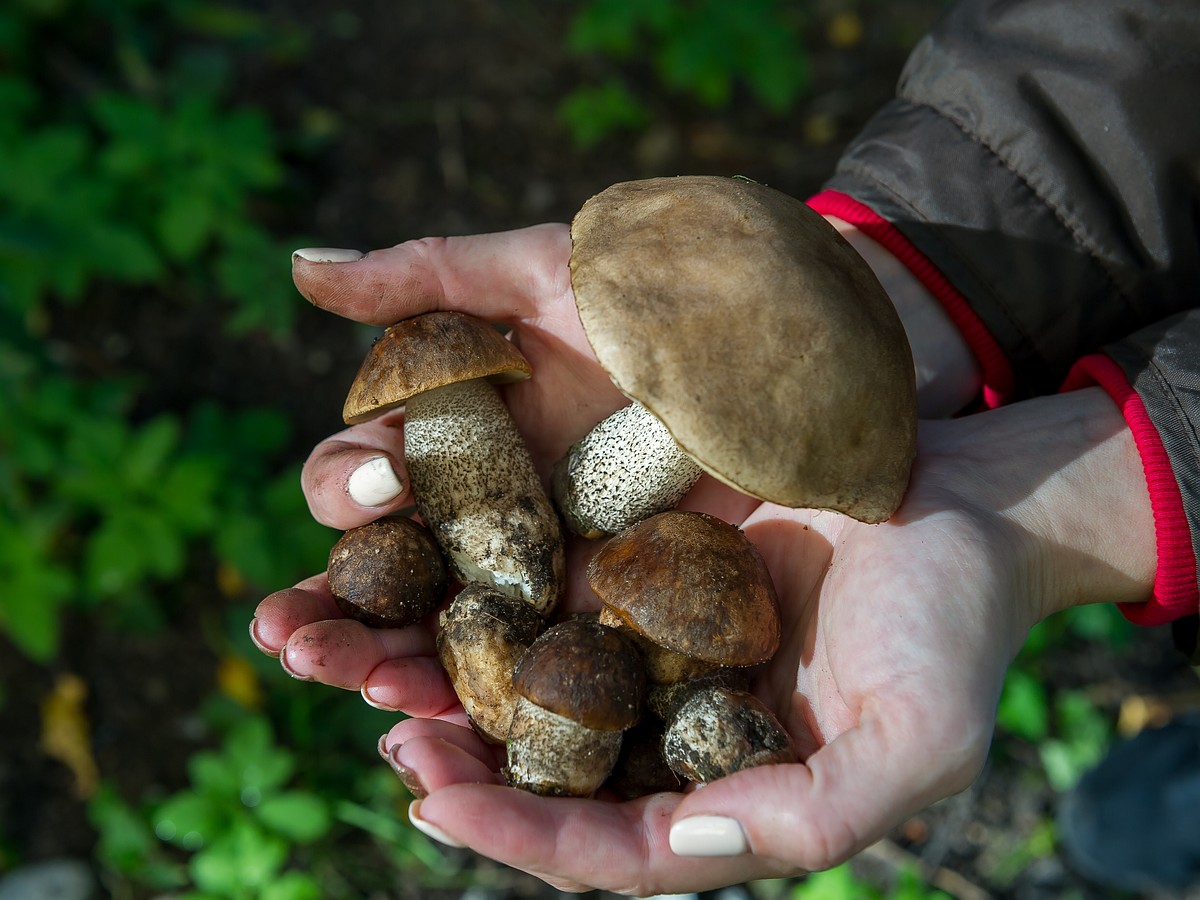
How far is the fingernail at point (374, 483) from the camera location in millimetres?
1981

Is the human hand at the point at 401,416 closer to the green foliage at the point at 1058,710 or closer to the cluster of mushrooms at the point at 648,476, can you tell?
the cluster of mushrooms at the point at 648,476

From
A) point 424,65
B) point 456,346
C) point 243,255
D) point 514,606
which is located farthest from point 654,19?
point 514,606

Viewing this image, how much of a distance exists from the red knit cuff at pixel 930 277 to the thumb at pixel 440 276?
0.72 metres

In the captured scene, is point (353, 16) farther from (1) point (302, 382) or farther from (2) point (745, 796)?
(2) point (745, 796)

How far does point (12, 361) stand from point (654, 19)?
2.54 metres

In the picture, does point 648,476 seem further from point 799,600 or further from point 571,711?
point 571,711

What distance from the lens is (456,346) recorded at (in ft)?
6.56

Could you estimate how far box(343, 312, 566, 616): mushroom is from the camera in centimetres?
199

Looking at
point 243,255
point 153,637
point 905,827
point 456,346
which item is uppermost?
point 456,346

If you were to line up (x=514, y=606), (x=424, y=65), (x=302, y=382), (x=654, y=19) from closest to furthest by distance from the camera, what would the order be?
(x=514, y=606), (x=654, y=19), (x=302, y=382), (x=424, y=65)

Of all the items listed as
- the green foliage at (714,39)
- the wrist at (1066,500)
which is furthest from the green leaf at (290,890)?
the green foliage at (714,39)

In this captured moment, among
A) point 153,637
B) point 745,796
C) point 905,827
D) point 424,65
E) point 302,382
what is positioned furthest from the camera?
point 424,65

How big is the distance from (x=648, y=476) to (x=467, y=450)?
1.38 feet

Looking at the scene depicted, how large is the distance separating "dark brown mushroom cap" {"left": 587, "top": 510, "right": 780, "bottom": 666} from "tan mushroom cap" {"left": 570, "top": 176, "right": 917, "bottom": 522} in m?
0.25
